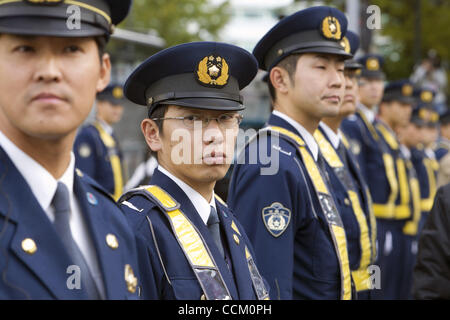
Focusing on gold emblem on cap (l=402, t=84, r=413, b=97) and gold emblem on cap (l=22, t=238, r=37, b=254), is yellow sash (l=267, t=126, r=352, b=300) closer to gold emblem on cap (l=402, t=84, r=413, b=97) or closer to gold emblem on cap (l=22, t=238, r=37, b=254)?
gold emblem on cap (l=22, t=238, r=37, b=254)

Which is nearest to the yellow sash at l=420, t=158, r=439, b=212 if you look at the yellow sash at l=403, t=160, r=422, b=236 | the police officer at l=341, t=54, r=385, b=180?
the yellow sash at l=403, t=160, r=422, b=236

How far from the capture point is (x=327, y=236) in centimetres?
324

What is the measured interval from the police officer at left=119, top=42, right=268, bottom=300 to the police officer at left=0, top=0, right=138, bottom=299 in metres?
0.47

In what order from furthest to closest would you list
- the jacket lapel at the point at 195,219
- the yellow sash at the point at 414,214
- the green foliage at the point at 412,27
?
1. the green foliage at the point at 412,27
2. the yellow sash at the point at 414,214
3. the jacket lapel at the point at 195,219

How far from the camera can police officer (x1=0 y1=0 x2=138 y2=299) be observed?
1645mm

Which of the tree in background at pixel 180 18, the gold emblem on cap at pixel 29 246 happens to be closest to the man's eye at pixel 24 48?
the gold emblem on cap at pixel 29 246

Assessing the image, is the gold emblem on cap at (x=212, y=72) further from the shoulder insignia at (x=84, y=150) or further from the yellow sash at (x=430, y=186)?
the yellow sash at (x=430, y=186)

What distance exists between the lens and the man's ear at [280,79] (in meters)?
3.58

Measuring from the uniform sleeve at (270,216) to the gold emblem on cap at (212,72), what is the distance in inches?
29.3

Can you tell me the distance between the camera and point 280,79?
3.62 metres

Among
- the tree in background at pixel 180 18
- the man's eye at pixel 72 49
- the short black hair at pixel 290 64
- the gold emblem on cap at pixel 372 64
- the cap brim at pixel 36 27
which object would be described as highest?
the tree in background at pixel 180 18

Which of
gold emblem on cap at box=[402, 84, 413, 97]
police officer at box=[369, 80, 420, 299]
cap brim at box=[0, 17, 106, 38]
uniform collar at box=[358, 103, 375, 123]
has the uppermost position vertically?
gold emblem on cap at box=[402, 84, 413, 97]
